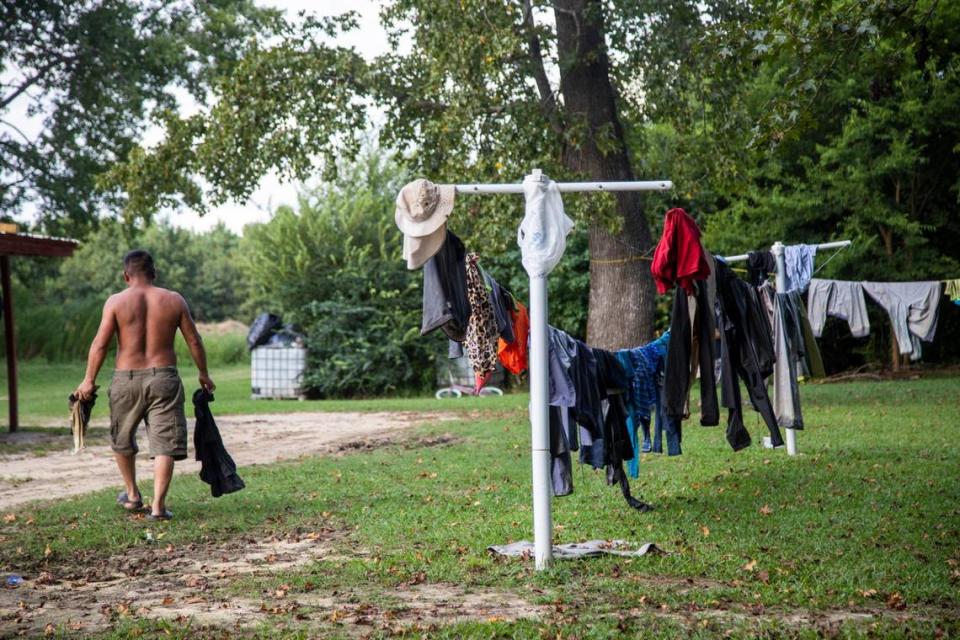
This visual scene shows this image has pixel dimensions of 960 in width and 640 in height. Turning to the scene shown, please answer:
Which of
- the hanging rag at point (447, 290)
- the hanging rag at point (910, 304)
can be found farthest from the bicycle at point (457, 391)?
the hanging rag at point (447, 290)

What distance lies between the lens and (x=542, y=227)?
6.04m

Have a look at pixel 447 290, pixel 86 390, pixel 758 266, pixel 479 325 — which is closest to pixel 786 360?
pixel 758 266

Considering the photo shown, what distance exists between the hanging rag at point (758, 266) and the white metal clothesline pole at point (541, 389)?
11.6 ft

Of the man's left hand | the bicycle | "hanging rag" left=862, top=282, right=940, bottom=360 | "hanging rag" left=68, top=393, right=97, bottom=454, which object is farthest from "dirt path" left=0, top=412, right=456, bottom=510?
"hanging rag" left=862, top=282, right=940, bottom=360

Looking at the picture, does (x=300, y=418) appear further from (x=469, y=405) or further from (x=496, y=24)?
(x=496, y=24)

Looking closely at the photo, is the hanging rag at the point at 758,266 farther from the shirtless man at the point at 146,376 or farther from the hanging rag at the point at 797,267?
the shirtless man at the point at 146,376

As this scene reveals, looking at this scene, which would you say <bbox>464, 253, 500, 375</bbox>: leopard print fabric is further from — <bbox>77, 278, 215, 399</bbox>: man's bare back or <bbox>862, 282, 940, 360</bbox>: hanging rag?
<bbox>862, 282, 940, 360</bbox>: hanging rag

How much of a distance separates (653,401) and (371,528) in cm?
213

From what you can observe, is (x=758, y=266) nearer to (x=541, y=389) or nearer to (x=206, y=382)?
(x=541, y=389)

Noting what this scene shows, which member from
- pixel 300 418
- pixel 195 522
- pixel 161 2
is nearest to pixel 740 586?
pixel 195 522

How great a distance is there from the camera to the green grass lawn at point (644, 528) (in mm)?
5156

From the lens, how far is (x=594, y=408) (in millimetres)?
6793

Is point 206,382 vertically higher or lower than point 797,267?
lower

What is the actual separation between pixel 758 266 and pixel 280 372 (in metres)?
15.1
